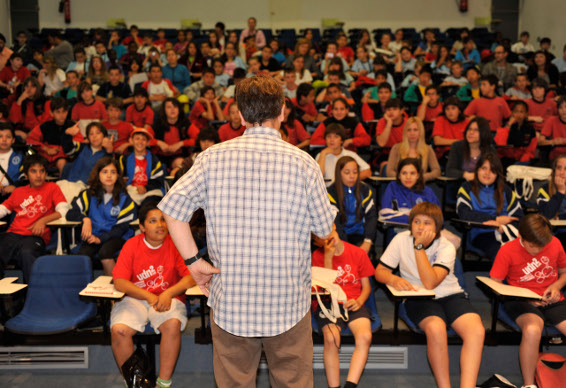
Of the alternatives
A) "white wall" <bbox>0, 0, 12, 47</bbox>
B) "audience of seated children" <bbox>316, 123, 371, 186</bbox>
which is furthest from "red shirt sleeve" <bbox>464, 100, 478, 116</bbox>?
"white wall" <bbox>0, 0, 12, 47</bbox>

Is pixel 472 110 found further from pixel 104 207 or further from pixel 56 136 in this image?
pixel 56 136

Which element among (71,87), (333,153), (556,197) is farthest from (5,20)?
(556,197)

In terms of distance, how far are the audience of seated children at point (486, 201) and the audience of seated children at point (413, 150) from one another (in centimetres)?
64

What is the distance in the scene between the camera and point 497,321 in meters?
3.34

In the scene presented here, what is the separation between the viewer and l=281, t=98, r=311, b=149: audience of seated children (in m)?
5.54

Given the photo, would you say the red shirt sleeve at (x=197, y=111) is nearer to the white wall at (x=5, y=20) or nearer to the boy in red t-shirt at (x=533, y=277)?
the boy in red t-shirt at (x=533, y=277)

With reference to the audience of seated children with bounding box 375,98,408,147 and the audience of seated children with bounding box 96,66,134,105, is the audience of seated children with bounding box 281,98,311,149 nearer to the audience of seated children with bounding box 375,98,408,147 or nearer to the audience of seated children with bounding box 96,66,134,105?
the audience of seated children with bounding box 375,98,408,147

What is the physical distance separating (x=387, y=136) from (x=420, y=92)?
1.98 meters

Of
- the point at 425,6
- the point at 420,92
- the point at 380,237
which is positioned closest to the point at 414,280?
the point at 380,237

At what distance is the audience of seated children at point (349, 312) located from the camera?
292cm

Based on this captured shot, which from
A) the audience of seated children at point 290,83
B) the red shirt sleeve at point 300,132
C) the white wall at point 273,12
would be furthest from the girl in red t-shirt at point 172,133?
the white wall at point 273,12

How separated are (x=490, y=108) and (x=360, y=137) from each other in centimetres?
162

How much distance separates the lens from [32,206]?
13.0 feet

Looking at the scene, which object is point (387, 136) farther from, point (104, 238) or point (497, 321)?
point (104, 238)
